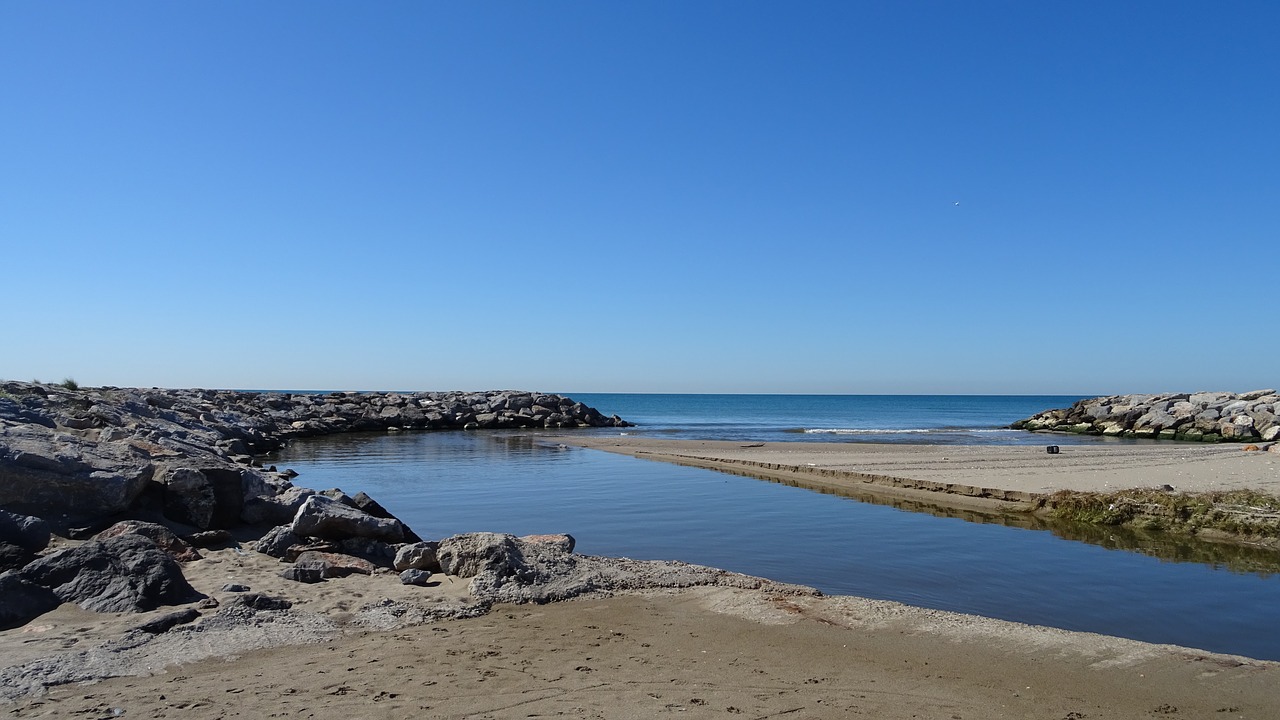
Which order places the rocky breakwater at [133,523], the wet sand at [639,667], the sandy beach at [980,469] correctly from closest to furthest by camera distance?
the wet sand at [639,667], the rocky breakwater at [133,523], the sandy beach at [980,469]

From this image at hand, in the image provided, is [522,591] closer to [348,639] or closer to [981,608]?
[348,639]

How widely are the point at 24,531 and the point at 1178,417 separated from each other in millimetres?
50336

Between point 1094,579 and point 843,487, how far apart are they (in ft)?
31.4

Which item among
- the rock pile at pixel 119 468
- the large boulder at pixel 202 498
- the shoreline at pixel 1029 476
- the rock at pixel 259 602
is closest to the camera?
the rock at pixel 259 602

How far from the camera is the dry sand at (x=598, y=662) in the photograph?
505 centimetres

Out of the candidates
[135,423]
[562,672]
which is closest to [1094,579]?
[562,672]

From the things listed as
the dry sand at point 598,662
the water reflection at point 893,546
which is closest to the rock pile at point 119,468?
the dry sand at point 598,662

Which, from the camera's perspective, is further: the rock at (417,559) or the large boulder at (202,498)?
the large boulder at (202,498)

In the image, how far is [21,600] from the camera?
21.0 ft

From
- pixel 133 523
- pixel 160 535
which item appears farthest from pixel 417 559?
pixel 133 523

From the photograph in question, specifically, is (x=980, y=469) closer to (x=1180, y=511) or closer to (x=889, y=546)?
(x=1180, y=511)

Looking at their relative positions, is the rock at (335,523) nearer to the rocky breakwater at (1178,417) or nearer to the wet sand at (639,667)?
the wet sand at (639,667)

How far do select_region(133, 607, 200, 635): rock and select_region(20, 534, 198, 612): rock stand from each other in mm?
442

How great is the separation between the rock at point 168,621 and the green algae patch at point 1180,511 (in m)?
14.2
